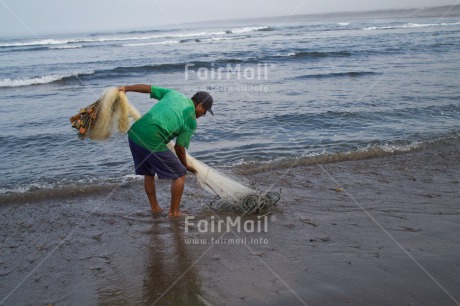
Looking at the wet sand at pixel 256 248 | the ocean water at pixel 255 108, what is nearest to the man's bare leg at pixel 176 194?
the wet sand at pixel 256 248

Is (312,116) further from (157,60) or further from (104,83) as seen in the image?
(157,60)

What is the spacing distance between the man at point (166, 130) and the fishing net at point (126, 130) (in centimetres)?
22

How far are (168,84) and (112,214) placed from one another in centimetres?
1017

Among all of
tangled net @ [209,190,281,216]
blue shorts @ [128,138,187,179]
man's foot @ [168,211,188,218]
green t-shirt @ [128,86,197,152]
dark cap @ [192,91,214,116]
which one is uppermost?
dark cap @ [192,91,214,116]

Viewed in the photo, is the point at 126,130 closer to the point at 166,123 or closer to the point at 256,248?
the point at 166,123

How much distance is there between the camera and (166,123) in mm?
4082

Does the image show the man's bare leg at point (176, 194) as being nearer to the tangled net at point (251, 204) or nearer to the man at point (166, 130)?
the man at point (166, 130)

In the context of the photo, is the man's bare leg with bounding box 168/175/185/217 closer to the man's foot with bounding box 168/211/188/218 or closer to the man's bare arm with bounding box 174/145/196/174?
the man's foot with bounding box 168/211/188/218

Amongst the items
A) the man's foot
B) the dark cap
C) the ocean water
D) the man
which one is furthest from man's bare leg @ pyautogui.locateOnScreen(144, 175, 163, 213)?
the ocean water

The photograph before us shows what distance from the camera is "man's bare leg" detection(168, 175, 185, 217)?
4465mm

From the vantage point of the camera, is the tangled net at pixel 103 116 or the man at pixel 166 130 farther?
the tangled net at pixel 103 116

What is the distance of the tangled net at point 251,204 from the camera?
456 cm

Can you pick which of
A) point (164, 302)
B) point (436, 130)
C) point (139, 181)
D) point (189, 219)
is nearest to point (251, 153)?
point (139, 181)

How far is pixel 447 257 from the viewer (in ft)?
11.2
